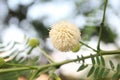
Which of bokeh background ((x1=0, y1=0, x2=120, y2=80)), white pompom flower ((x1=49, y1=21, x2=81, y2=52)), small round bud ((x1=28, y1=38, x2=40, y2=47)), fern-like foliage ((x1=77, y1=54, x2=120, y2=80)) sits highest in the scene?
white pompom flower ((x1=49, y1=21, x2=81, y2=52))

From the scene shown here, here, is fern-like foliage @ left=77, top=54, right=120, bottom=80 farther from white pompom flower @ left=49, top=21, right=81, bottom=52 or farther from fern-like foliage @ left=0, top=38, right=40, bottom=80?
fern-like foliage @ left=0, top=38, right=40, bottom=80

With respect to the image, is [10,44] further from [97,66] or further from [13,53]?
[97,66]

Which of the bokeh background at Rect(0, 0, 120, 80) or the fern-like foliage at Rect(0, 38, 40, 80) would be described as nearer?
the fern-like foliage at Rect(0, 38, 40, 80)

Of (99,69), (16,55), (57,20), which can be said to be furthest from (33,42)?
(57,20)

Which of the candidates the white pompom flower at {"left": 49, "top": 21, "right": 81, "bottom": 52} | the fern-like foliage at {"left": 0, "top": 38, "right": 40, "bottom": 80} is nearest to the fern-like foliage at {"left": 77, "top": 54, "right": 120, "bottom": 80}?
the white pompom flower at {"left": 49, "top": 21, "right": 81, "bottom": 52}

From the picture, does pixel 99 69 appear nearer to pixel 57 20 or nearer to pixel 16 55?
pixel 16 55

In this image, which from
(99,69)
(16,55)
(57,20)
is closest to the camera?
(99,69)

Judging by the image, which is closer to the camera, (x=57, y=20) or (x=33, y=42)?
(x=33, y=42)
